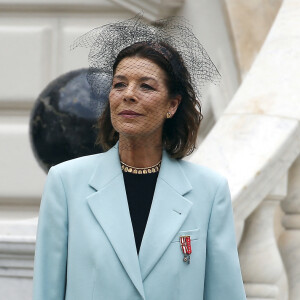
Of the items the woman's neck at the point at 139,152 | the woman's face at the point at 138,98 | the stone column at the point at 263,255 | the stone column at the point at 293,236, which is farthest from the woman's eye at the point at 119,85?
the stone column at the point at 293,236

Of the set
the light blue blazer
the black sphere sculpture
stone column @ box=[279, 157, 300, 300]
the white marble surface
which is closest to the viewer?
the light blue blazer

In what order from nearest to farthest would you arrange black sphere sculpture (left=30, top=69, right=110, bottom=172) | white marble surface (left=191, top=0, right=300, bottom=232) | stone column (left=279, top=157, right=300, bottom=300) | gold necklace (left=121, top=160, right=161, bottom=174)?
gold necklace (left=121, top=160, right=161, bottom=174)
white marble surface (left=191, top=0, right=300, bottom=232)
stone column (left=279, top=157, right=300, bottom=300)
black sphere sculpture (left=30, top=69, right=110, bottom=172)

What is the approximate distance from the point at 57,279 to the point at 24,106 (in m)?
4.48

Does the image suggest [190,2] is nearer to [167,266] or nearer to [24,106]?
[24,106]

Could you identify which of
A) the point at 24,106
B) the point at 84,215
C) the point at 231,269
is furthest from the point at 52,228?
the point at 24,106

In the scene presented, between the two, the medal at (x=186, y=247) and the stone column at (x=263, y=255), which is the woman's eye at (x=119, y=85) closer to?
the medal at (x=186, y=247)

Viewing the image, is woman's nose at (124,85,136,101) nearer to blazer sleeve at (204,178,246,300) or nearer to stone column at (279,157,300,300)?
blazer sleeve at (204,178,246,300)

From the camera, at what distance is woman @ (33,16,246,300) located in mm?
2348

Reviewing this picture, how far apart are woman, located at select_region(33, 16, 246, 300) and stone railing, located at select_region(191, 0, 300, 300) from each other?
0.91 meters

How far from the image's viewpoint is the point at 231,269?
8.00 feet

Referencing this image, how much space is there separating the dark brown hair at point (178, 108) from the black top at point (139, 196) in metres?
0.10

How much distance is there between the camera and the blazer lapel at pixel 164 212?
236 centimetres

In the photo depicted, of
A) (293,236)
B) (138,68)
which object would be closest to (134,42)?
(138,68)

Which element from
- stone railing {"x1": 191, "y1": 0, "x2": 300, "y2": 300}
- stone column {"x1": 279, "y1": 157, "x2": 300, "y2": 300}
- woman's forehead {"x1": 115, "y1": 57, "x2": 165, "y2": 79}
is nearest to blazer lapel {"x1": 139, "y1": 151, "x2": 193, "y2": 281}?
woman's forehead {"x1": 115, "y1": 57, "x2": 165, "y2": 79}
